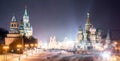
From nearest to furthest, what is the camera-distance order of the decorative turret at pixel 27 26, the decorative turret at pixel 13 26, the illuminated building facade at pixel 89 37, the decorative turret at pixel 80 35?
the decorative turret at pixel 13 26 → the decorative turret at pixel 27 26 → the illuminated building facade at pixel 89 37 → the decorative turret at pixel 80 35

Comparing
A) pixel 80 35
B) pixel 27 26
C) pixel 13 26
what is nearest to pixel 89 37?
pixel 80 35

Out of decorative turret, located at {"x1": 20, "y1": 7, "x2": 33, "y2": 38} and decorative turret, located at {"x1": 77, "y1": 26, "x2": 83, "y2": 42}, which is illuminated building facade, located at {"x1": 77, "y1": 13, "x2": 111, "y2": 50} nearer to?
decorative turret, located at {"x1": 77, "y1": 26, "x2": 83, "y2": 42}

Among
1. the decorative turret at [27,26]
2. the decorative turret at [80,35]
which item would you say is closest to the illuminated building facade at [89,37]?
the decorative turret at [80,35]

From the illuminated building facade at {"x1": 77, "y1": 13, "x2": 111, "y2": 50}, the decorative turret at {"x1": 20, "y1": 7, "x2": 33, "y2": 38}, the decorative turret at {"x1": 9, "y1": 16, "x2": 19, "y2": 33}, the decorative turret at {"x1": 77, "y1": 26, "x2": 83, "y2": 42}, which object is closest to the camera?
the decorative turret at {"x1": 9, "y1": 16, "x2": 19, "y2": 33}

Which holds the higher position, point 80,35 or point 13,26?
point 80,35

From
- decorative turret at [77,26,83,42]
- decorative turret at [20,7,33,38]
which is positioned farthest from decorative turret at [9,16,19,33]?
decorative turret at [77,26,83,42]

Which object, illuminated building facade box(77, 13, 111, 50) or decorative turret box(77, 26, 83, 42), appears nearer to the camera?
illuminated building facade box(77, 13, 111, 50)

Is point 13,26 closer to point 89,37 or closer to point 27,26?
point 27,26

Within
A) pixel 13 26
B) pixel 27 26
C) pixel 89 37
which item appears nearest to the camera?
pixel 13 26

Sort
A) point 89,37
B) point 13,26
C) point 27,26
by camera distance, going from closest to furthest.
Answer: point 13,26
point 27,26
point 89,37

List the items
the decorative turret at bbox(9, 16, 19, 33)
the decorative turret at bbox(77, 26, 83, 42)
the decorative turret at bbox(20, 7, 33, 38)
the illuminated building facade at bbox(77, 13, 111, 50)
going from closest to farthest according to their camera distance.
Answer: the decorative turret at bbox(9, 16, 19, 33)
the decorative turret at bbox(20, 7, 33, 38)
the illuminated building facade at bbox(77, 13, 111, 50)
the decorative turret at bbox(77, 26, 83, 42)

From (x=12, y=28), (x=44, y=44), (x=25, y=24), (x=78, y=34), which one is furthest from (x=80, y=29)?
(x=12, y=28)

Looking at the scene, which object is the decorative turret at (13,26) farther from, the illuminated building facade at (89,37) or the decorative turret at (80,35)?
the decorative turret at (80,35)

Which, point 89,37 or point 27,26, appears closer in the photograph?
point 27,26
